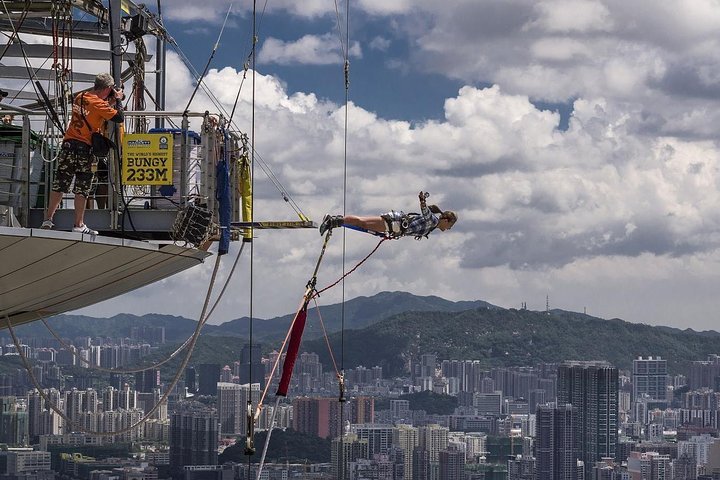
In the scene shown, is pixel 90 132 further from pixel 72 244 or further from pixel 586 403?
pixel 586 403

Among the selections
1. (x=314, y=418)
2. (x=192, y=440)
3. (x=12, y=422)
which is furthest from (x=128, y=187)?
(x=314, y=418)

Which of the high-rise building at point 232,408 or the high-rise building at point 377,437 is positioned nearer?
the high-rise building at point 377,437

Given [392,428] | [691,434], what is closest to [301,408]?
[392,428]

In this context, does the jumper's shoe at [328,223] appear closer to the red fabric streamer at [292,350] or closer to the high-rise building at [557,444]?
the red fabric streamer at [292,350]

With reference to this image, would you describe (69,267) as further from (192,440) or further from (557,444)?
(557,444)

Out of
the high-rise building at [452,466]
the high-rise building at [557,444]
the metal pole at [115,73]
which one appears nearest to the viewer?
the metal pole at [115,73]

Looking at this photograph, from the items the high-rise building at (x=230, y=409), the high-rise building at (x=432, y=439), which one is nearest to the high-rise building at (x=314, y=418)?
the high-rise building at (x=230, y=409)

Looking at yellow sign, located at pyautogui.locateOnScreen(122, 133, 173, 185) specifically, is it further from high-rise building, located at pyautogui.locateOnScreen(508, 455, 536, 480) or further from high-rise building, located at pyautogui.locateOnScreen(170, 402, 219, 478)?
high-rise building, located at pyautogui.locateOnScreen(508, 455, 536, 480)
